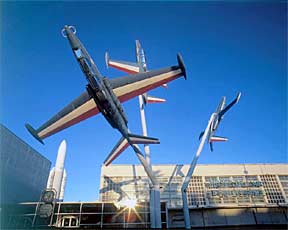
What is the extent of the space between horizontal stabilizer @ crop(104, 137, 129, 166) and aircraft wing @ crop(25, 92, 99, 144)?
655cm

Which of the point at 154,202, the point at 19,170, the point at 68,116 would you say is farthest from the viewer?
the point at 19,170

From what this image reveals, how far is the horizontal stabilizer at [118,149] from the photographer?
19.3 metres

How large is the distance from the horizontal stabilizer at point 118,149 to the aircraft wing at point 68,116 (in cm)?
655

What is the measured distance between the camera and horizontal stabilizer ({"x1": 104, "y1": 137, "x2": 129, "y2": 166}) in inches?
759

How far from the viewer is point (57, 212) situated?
68.2 feet

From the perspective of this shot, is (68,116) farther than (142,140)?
No

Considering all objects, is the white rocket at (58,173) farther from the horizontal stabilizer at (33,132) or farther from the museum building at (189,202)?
the horizontal stabilizer at (33,132)

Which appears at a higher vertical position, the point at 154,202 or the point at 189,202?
the point at 189,202

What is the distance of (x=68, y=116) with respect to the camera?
43.3 feet

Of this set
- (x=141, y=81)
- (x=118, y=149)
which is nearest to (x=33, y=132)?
(x=141, y=81)

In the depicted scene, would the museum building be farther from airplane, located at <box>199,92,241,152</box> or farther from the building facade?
airplane, located at <box>199,92,241,152</box>

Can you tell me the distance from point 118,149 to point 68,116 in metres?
7.72

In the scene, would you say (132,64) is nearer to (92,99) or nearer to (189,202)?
(92,99)

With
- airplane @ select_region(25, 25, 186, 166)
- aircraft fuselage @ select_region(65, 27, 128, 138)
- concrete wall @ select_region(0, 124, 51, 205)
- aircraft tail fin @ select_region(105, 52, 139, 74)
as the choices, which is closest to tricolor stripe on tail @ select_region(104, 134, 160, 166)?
airplane @ select_region(25, 25, 186, 166)
